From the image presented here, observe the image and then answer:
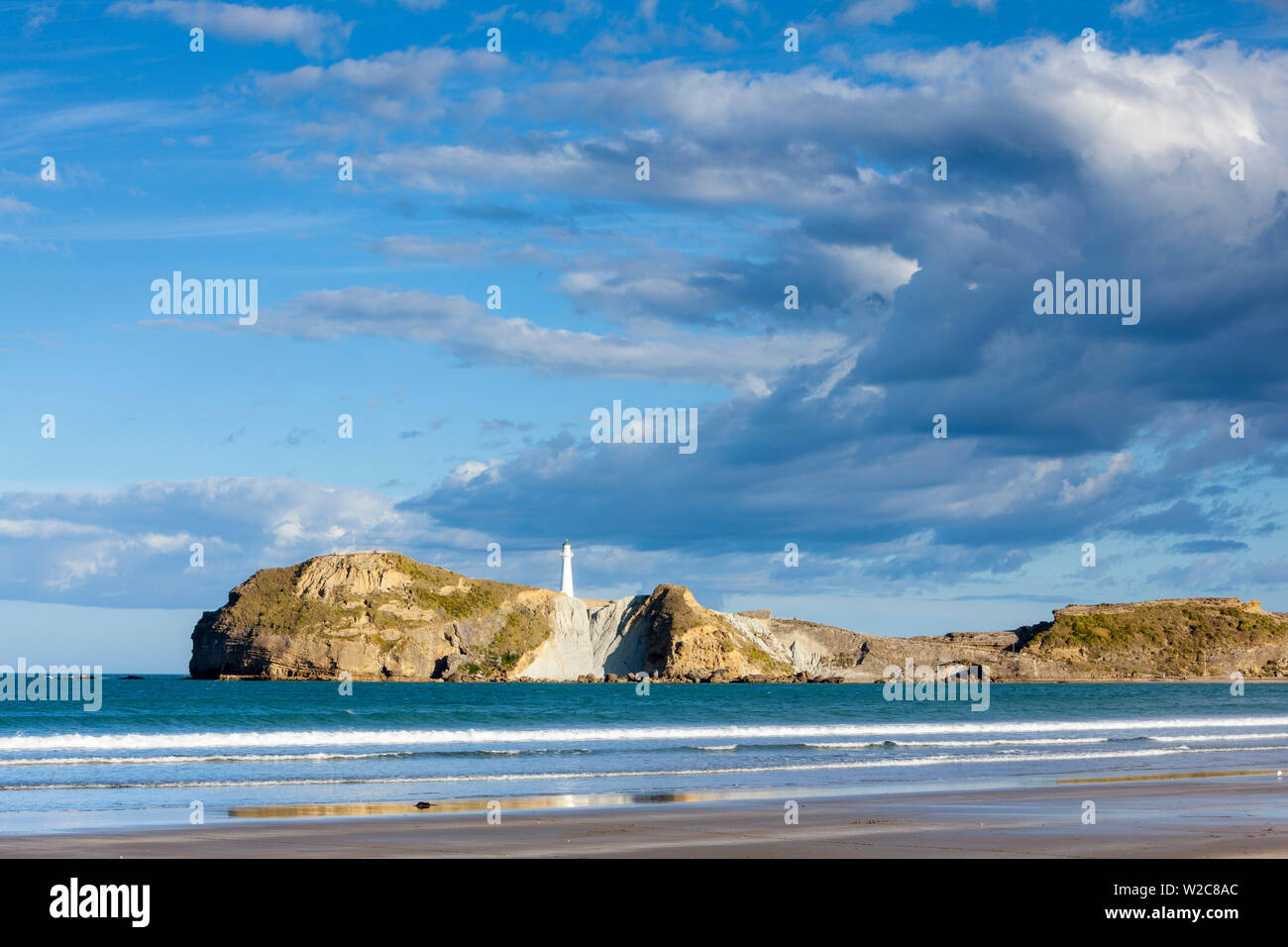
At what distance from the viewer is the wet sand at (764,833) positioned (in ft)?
56.7

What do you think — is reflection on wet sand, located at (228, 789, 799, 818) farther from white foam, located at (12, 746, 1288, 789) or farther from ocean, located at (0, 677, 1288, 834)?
white foam, located at (12, 746, 1288, 789)

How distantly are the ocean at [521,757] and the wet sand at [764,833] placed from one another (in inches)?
102

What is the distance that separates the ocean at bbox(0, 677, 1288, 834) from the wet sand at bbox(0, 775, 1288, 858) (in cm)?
260

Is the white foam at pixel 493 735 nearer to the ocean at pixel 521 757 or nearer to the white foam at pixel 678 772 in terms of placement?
the ocean at pixel 521 757

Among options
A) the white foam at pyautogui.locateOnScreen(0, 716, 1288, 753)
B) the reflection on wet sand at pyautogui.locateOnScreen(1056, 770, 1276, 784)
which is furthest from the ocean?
the reflection on wet sand at pyautogui.locateOnScreen(1056, 770, 1276, 784)

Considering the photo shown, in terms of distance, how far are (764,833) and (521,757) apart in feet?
68.7

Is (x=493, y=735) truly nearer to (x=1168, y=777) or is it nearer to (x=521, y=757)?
(x=521, y=757)

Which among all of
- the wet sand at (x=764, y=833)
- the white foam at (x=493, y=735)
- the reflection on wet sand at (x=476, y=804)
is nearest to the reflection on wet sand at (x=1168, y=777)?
the wet sand at (x=764, y=833)

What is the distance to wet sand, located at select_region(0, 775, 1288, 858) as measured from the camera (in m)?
17.3

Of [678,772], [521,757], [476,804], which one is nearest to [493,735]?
[521,757]
